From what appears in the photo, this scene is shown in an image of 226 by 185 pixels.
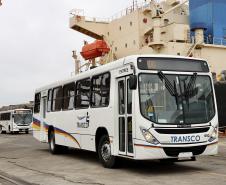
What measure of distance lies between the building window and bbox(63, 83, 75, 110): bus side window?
1.99 meters

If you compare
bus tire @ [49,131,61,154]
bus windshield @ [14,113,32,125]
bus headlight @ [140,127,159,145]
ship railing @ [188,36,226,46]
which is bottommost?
bus tire @ [49,131,61,154]

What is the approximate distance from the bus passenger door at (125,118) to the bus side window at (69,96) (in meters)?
3.83

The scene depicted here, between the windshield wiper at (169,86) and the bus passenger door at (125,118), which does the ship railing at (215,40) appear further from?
the windshield wiper at (169,86)

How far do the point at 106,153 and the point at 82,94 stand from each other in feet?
8.72

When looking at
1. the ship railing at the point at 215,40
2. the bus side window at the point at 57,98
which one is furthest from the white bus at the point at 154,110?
the ship railing at the point at 215,40

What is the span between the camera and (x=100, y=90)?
41.9 ft

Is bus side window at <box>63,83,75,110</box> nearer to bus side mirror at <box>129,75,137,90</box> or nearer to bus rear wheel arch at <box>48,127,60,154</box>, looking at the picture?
bus rear wheel arch at <box>48,127,60,154</box>

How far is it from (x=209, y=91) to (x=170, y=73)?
1169 millimetres

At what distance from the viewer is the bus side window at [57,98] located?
1662 cm

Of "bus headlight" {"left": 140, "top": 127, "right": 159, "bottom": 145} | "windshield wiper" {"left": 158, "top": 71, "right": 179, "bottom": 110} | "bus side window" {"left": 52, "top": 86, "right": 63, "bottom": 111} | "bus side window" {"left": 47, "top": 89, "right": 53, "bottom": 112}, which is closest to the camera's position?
"bus headlight" {"left": 140, "top": 127, "right": 159, "bottom": 145}

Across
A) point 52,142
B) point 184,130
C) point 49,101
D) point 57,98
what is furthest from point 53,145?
point 184,130

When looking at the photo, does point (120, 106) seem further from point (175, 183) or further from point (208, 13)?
point (208, 13)

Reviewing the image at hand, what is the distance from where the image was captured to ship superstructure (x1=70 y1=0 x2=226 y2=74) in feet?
122

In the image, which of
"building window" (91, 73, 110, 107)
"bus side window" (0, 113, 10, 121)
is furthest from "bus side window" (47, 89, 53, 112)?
"bus side window" (0, 113, 10, 121)
